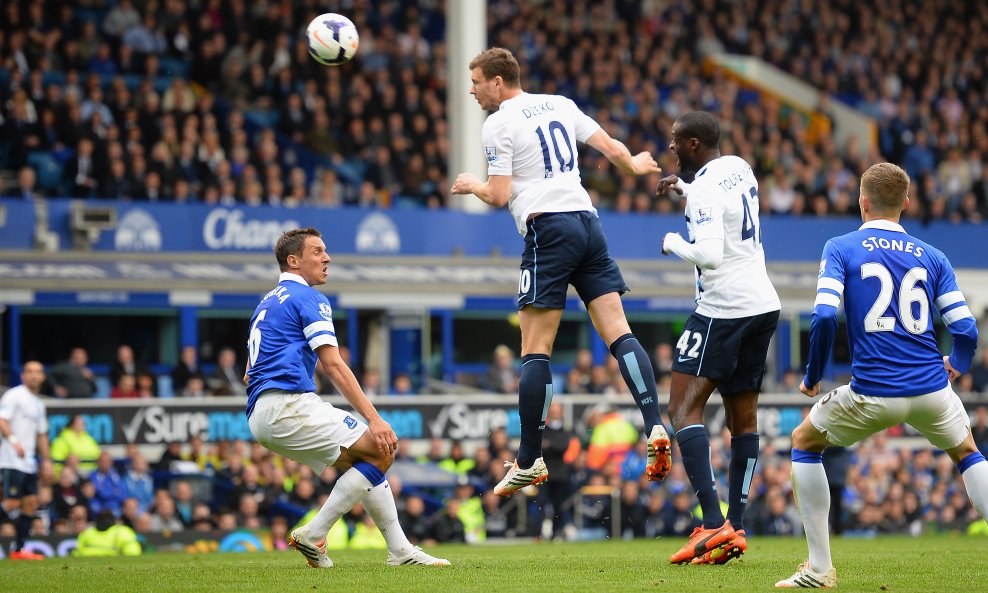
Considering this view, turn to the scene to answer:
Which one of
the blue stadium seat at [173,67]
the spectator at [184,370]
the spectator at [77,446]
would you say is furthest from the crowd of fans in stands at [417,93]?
the spectator at [77,446]

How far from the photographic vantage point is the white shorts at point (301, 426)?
8.06 meters

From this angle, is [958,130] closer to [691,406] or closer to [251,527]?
[251,527]

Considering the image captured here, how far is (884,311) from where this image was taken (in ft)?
22.1

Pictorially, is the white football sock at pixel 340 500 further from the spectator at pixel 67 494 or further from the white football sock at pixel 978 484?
the spectator at pixel 67 494

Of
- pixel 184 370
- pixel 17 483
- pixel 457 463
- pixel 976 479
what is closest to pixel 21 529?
pixel 17 483

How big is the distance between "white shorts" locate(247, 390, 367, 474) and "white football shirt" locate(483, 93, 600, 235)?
1.54m

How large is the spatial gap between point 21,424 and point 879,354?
1026 centimetres

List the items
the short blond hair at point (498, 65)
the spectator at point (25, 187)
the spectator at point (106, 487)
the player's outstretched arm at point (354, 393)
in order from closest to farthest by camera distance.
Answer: the player's outstretched arm at point (354, 393) → the short blond hair at point (498, 65) → the spectator at point (106, 487) → the spectator at point (25, 187)

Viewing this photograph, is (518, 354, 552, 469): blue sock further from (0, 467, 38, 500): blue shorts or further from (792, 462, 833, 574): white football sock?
(0, 467, 38, 500): blue shorts

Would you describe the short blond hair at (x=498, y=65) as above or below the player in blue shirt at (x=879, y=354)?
above

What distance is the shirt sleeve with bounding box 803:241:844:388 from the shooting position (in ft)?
21.5

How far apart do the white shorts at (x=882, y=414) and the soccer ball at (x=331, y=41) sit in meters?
4.70

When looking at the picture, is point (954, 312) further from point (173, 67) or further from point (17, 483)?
point (173, 67)

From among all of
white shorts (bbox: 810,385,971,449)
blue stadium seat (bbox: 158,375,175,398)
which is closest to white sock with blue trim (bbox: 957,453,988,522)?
white shorts (bbox: 810,385,971,449)
